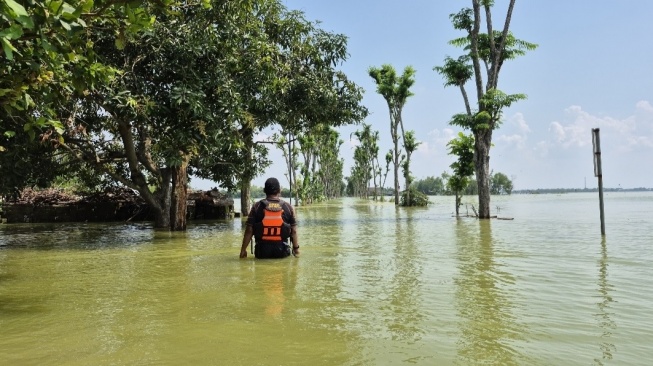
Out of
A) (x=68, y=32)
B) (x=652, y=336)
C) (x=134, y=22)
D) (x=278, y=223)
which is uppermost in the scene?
(x=134, y=22)

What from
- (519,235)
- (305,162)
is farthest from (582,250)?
(305,162)

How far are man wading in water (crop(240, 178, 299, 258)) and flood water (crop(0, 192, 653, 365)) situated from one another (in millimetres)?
284

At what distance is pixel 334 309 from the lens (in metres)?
4.91

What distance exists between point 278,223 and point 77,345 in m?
4.62

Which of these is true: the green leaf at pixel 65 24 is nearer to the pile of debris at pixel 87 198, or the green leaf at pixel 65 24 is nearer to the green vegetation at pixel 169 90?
the green vegetation at pixel 169 90

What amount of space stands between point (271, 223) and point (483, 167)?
17.6 metres

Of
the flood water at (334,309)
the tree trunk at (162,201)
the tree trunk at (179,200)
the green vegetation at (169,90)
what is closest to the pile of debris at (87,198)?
the green vegetation at (169,90)

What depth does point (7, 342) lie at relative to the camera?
388cm

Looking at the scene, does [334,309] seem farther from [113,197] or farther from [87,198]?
[87,198]

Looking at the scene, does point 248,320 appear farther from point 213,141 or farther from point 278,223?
point 213,141

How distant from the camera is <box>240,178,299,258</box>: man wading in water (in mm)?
8086

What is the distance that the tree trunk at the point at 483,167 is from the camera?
897 inches

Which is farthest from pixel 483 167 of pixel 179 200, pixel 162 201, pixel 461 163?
pixel 162 201

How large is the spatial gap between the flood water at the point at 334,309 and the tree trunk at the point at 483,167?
522 inches
